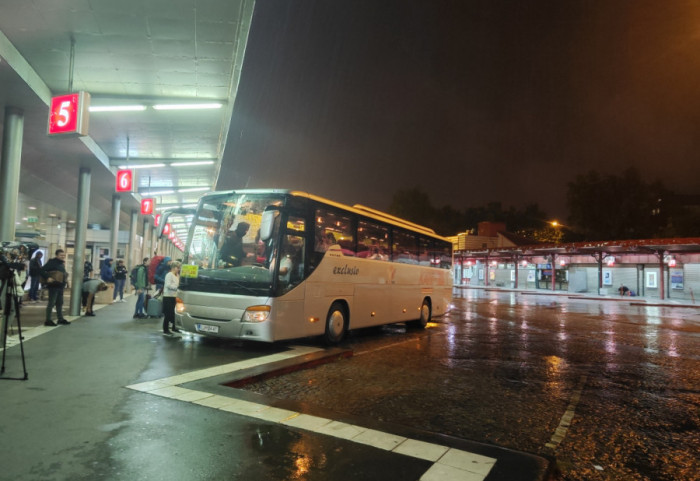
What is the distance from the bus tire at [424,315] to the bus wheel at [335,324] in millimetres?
4795

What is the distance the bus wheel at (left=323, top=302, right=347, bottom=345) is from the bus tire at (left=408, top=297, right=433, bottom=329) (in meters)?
4.80

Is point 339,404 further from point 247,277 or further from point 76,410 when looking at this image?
point 247,277

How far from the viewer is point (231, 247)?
9.08m

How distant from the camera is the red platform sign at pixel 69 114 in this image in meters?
8.89

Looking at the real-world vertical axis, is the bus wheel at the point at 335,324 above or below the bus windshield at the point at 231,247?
below

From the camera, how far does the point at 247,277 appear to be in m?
8.70

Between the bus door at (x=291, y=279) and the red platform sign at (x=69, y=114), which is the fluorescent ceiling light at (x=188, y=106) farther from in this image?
the bus door at (x=291, y=279)

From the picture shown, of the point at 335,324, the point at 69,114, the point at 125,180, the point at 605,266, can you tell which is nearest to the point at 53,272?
the point at 69,114

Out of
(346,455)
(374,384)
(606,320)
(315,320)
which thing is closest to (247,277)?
(315,320)

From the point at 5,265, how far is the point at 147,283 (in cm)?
741

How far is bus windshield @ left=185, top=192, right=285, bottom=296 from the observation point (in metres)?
8.71

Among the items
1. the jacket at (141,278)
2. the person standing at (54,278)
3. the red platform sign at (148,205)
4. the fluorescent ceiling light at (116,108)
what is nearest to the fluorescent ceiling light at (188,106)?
the fluorescent ceiling light at (116,108)

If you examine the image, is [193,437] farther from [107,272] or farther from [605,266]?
[605,266]


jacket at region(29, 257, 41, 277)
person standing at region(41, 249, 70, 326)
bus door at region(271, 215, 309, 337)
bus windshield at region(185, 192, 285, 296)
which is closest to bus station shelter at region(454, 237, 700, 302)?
bus door at region(271, 215, 309, 337)
